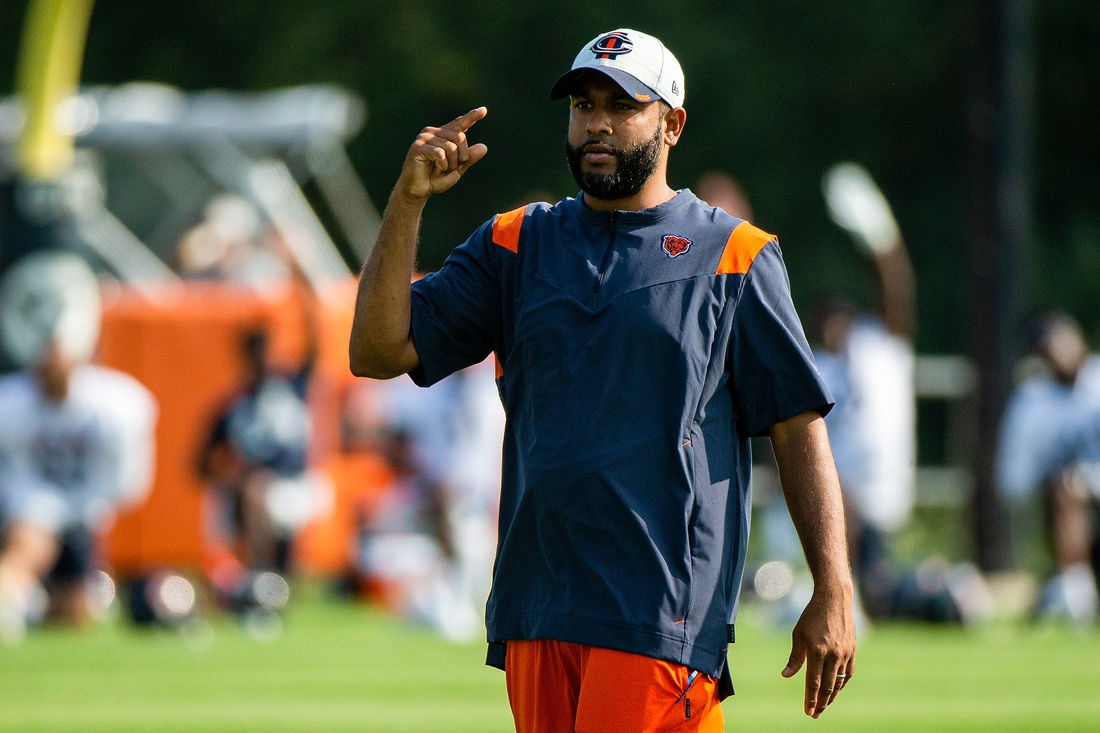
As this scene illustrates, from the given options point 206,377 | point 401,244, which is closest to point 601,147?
point 401,244

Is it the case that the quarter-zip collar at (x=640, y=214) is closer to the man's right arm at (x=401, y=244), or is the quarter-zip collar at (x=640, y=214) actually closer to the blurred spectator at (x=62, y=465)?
the man's right arm at (x=401, y=244)

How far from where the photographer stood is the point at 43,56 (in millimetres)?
15695

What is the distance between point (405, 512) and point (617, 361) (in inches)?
513

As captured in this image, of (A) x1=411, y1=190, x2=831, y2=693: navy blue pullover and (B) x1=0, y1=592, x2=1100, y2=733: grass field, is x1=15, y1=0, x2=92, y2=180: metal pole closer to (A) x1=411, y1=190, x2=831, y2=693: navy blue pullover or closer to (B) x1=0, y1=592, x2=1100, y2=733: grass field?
(B) x1=0, y1=592, x2=1100, y2=733: grass field

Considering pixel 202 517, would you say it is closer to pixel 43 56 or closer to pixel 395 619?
pixel 395 619

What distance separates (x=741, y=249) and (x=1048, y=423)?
460 inches

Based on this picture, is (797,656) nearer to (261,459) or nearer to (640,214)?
(640,214)

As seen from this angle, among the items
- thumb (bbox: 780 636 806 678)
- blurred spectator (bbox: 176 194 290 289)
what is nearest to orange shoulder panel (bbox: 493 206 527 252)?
thumb (bbox: 780 636 806 678)

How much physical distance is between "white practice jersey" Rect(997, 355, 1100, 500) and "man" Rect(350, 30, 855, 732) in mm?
11354

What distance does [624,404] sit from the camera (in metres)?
4.53

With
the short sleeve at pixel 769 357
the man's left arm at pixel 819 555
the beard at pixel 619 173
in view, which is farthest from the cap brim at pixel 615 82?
the man's left arm at pixel 819 555

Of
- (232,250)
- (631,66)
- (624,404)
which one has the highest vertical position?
(232,250)

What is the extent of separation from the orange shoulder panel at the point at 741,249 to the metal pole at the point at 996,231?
13048mm

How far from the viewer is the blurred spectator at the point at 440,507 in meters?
14.8
